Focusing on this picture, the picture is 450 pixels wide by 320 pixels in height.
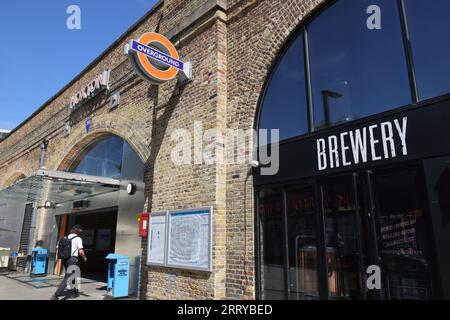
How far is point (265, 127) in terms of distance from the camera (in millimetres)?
6613

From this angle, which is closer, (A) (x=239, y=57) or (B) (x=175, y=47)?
(A) (x=239, y=57)

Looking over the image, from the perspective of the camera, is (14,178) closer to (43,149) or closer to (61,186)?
(43,149)

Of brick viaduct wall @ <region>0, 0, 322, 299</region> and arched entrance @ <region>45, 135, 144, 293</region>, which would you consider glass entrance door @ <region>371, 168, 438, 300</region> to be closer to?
brick viaduct wall @ <region>0, 0, 322, 299</region>

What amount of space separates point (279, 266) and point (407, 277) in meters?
2.05

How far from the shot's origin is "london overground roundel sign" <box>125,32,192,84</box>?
7.23m

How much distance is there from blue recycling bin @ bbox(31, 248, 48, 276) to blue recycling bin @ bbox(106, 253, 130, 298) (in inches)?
248

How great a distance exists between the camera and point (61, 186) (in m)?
12.2

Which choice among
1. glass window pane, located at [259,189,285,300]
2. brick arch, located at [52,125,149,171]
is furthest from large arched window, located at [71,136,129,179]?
glass window pane, located at [259,189,285,300]

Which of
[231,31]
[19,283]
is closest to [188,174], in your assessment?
[231,31]

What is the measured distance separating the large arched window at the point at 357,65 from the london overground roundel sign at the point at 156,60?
2334 millimetres

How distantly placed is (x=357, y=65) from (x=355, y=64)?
0.04m

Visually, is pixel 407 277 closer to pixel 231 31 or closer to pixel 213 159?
pixel 213 159

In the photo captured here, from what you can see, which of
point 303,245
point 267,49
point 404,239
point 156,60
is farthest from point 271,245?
point 156,60

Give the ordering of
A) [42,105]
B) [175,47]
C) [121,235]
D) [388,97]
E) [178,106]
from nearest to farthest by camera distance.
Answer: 1. [388,97]
2. [178,106]
3. [175,47]
4. [121,235]
5. [42,105]
